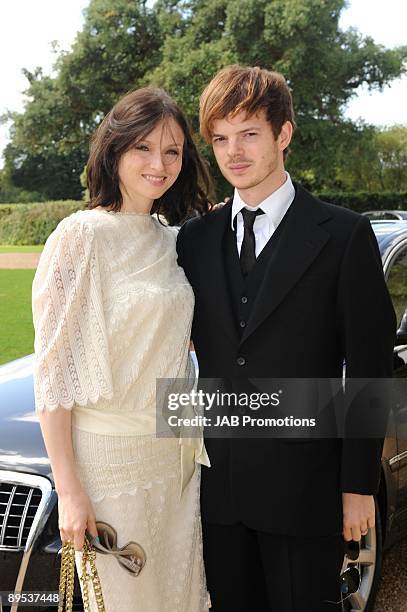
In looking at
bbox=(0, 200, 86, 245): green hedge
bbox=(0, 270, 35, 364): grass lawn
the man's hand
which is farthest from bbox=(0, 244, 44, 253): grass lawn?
the man's hand

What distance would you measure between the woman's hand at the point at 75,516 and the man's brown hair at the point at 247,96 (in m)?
1.13

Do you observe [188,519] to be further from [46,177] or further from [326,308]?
[46,177]

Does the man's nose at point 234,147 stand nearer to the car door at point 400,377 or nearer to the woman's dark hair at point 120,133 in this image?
the woman's dark hair at point 120,133

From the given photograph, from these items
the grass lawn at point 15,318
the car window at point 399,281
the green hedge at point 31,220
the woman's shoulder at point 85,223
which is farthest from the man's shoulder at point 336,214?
the green hedge at point 31,220

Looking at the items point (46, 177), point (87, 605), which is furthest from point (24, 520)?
point (46, 177)

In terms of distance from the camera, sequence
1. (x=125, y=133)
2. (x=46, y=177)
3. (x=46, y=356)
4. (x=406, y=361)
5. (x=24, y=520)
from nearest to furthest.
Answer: (x=46, y=356) → (x=125, y=133) → (x=24, y=520) → (x=406, y=361) → (x=46, y=177)

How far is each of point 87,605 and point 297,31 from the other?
24.1 m

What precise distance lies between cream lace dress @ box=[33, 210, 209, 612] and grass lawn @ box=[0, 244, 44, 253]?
2618 cm

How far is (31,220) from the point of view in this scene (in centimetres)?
3141

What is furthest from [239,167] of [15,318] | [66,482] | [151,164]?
[15,318]

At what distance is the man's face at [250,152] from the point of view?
2.08 m

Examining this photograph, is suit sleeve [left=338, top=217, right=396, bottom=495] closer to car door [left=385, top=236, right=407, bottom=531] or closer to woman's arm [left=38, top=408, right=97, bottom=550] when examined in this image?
woman's arm [left=38, top=408, right=97, bottom=550]

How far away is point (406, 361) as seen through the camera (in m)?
3.27

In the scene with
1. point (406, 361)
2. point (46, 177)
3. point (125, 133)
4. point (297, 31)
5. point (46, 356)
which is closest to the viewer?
point (46, 356)
